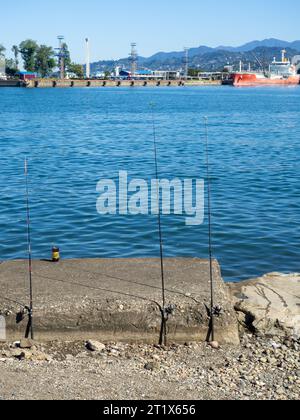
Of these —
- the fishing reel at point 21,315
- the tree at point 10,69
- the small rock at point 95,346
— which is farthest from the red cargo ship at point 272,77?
the small rock at point 95,346

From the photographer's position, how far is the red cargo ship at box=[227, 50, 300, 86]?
17112cm

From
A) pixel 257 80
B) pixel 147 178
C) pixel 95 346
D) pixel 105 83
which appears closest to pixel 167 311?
pixel 95 346

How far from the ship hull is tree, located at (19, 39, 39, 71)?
56250 mm

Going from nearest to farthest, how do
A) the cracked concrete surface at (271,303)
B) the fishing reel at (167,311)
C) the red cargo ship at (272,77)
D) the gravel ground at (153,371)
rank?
1. the gravel ground at (153,371)
2. the fishing reel at (167,311)
3. the cracked concrete surface at (271,303)
4. the red cargo ship at (272,77)

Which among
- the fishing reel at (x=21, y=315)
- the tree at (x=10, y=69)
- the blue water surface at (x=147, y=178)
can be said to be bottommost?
the blue water surface at (x=147, y=178)

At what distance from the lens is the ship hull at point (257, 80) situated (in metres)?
171

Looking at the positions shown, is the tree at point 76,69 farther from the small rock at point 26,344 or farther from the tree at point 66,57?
the small rock at point 26,344

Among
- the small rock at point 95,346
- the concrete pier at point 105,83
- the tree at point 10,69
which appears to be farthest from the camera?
the tree at point 10,69

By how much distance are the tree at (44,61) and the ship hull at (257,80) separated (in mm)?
51732

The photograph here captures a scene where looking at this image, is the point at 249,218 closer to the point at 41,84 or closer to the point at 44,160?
the point at 44,160

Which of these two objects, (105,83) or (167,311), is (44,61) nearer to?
(105,83)

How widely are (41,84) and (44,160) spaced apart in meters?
128
